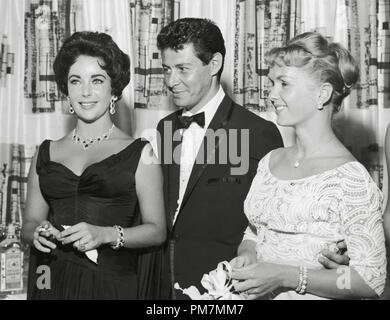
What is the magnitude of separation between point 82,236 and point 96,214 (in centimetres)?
17

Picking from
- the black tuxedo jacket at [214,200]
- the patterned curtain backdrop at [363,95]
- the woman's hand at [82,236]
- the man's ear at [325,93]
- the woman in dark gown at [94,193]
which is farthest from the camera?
the patterned curtain backdrop at [363,95]

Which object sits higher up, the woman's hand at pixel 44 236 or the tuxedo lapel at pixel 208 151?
the tuxedo lapel at pixel 208 151

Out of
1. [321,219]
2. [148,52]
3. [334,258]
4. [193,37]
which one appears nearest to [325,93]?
[321,219]

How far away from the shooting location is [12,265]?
112 inches

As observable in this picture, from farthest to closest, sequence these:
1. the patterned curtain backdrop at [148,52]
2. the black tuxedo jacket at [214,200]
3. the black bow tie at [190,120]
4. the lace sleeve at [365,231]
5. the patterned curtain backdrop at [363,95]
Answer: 1. the patterned curtain backdrop at [148,52]
2. the patterned curtain backdrop at [363,95]
3. the black bow tie at [190,120]
4. the black tuxedo jacket at [214,200]
5. the lace sleeve at [365,231]

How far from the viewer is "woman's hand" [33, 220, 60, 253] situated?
202 centimetres

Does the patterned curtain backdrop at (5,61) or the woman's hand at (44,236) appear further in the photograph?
the patterned curtain backdrop at (5,61)

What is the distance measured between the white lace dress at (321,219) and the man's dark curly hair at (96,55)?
2.14 ft

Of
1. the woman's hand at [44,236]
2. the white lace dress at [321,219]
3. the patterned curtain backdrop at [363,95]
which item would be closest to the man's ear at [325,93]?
the white lace dress at [321,219]

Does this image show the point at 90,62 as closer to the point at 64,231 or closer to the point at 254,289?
the point at 64,231

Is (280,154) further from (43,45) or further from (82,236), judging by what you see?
(43,45)

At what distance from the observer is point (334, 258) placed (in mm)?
1741

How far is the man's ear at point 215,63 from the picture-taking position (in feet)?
8.05

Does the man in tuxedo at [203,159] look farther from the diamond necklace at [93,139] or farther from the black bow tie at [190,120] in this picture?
the diamond necklace at [93,139]
